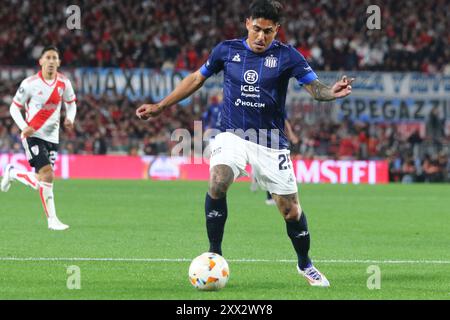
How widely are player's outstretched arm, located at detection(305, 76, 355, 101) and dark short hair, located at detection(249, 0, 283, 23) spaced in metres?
0.64

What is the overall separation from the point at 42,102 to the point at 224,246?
3.83 meters

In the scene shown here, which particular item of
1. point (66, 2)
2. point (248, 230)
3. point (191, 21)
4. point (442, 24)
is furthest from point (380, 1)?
point (248, 230)

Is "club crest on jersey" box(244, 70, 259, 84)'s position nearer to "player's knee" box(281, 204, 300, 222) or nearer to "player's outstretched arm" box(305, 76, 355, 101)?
"player's outstretched arm" box(305, 76, 355, 101)

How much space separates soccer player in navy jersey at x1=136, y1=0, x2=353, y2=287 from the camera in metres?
8.45

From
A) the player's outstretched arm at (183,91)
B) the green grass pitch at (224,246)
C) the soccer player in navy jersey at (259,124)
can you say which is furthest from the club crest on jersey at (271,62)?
the green grass pitch at (224,246)

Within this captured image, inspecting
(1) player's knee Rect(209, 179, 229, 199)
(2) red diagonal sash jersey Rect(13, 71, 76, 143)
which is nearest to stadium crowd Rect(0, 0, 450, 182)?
(2) red diagonal sash jersey Rect(13, 71, 76, 143)

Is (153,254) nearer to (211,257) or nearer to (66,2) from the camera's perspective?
(211,257)

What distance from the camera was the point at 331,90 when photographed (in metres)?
8.23

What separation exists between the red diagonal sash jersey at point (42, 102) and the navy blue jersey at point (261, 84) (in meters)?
5.71

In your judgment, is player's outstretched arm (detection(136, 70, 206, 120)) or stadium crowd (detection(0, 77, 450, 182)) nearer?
player's outstretched arm (detection(136, 70, 206, 120))

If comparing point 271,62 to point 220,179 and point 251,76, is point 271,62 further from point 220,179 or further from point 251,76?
point 220,179

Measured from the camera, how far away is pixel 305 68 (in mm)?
8578

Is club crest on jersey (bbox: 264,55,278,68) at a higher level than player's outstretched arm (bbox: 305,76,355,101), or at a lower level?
higher
